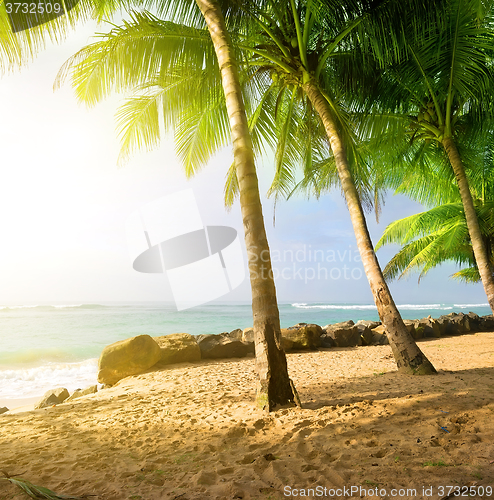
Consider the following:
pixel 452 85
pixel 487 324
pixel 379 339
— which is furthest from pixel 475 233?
pixel 487 324

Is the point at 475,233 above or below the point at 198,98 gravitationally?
below

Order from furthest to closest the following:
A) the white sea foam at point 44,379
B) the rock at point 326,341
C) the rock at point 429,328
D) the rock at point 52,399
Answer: the rock at point 429,328 → the rock at point 326,341 → the white sea foam at point 44,379 → the rock at point 52,399

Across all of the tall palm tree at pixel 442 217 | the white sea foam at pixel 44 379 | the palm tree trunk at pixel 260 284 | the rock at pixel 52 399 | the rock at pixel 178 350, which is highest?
the tall palm tree at pixel 442 217

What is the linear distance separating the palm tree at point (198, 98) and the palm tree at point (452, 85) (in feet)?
12.5

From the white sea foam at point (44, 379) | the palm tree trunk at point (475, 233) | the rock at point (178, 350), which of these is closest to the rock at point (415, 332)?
the palm tree trunk at point (475, 233)

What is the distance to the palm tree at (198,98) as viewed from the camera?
343 cm

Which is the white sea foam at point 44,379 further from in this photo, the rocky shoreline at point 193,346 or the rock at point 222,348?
the rock at point 222,348

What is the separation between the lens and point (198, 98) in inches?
259

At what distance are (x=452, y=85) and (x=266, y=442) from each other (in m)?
7.63

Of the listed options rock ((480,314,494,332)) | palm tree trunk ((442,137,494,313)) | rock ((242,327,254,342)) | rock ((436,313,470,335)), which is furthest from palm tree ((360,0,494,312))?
rock ((480,314,494,332))

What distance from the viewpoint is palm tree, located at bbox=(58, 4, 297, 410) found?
343cm

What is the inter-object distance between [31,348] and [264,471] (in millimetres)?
14497

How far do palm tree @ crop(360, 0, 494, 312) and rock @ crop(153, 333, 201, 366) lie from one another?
610cm

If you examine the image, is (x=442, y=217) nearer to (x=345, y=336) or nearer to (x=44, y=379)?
(x=345, y=336)
